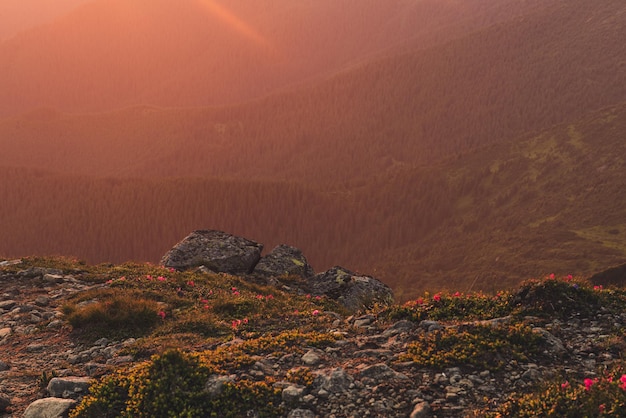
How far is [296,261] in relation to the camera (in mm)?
29375

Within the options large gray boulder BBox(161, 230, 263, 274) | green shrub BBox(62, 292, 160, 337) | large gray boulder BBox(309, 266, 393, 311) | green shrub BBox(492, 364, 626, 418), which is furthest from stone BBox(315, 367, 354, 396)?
large gray boulder BBox(161, 230, 263, 274)

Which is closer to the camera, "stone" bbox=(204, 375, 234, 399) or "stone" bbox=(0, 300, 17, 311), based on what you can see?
"stone" bbox=(204, 375, 234, 399)

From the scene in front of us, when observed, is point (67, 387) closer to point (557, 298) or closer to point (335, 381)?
point (335, 381)

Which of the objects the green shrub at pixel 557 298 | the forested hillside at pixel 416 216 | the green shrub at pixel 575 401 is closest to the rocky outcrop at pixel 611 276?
the green shrub at pixel 557 298

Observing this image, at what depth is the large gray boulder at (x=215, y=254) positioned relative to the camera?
26.8 m

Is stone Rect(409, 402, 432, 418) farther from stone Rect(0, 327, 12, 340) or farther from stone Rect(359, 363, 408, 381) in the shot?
stone Rect(0, 327, 12, 340)

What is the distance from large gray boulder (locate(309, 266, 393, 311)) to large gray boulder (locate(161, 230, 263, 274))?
4546 mm

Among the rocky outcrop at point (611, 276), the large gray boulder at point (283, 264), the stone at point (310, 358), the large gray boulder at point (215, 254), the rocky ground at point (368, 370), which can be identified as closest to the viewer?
the rocky ground at point (368, 370)

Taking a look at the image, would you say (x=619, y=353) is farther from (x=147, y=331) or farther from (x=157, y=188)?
(x=157, y=188)

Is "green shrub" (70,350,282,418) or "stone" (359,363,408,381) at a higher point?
"stone" (359,363,408,381)

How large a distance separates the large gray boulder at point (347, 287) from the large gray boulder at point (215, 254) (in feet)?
14.9

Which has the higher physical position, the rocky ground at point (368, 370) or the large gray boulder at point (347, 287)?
the large gray boulder at point (347, 287)

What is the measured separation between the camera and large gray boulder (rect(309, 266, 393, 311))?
24141mm

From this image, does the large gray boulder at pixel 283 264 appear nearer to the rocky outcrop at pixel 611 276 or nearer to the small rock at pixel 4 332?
the small rock at pixel 4 332
